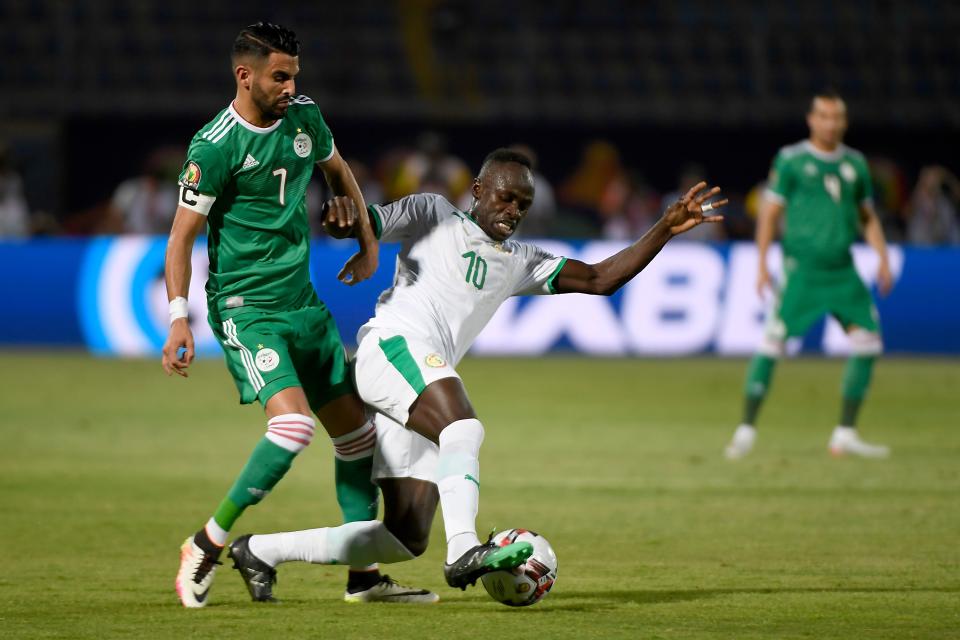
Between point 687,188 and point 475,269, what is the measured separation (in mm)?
15177

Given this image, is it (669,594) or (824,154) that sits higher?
(824,154)

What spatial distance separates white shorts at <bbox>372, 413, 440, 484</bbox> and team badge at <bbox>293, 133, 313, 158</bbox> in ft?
3.47

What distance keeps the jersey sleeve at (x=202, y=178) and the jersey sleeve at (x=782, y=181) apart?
227 inches

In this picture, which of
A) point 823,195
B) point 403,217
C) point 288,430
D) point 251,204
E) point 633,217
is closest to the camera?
point 288,430

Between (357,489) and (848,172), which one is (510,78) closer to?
(848,172)

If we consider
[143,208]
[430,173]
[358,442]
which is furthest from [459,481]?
[143,208]

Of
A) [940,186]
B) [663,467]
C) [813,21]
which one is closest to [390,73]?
[813,21]

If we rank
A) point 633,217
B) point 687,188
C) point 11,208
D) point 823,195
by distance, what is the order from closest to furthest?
point 823,195 → point 11,208 → point 687,188 → point 633,217

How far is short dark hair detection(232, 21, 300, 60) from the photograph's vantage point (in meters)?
5.82

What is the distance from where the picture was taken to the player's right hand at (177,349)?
5.59 meters

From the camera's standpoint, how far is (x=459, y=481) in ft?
18.3

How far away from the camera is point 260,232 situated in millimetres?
5930

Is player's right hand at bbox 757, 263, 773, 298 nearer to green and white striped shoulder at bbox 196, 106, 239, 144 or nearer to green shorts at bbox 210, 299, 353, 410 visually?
green shorts at bbox 210, 299, 353, 410

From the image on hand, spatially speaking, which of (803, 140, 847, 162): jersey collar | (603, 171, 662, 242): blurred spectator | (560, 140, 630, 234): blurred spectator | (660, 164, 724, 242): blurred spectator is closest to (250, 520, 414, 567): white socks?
(803, 140, 847, 162): jersey collar
